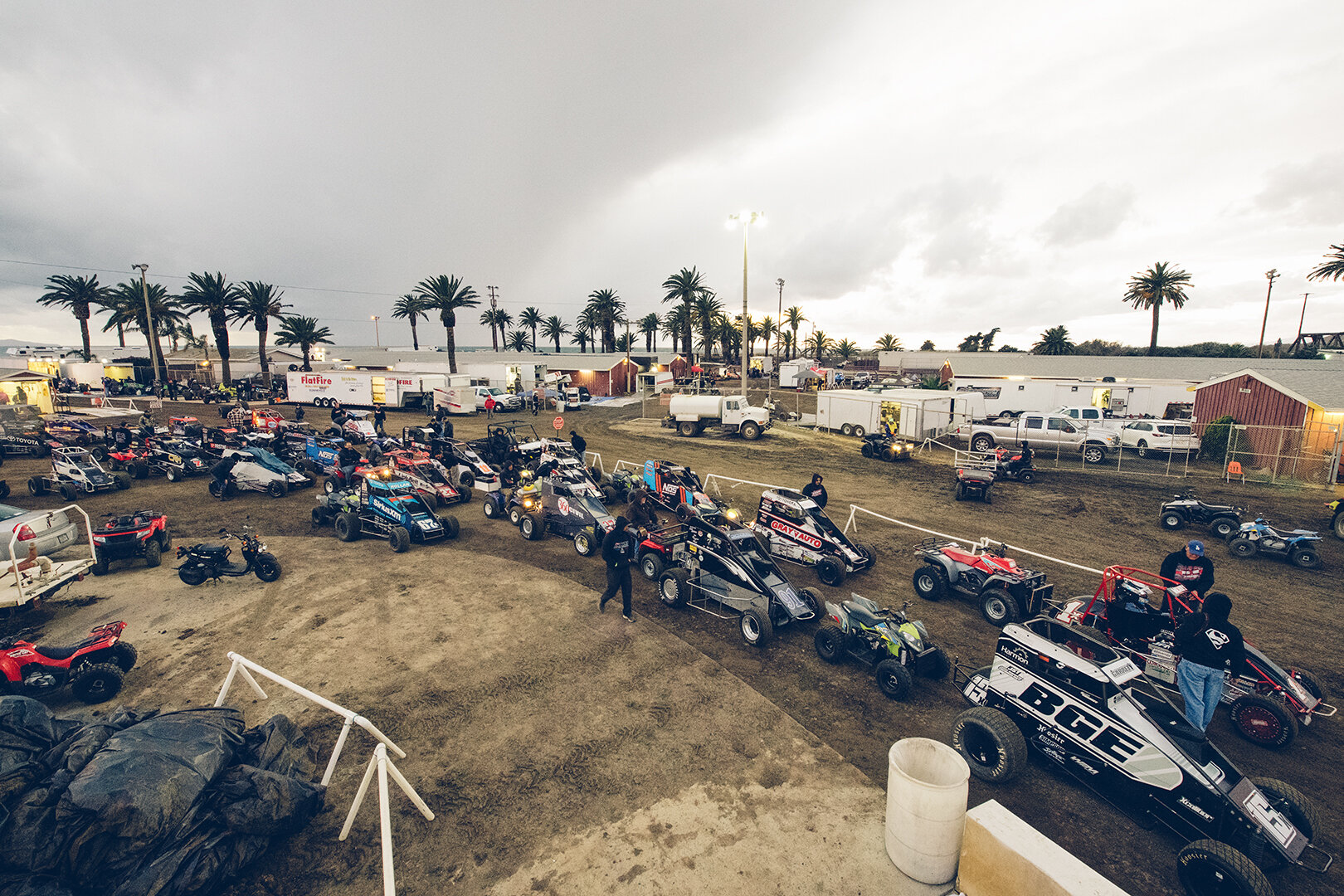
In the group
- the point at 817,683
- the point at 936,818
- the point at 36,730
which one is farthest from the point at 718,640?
the point at 36,730

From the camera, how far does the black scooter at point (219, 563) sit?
33.7 ft

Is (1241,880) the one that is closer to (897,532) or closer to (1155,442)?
(897,532)

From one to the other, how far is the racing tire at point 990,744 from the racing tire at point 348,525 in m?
13.4

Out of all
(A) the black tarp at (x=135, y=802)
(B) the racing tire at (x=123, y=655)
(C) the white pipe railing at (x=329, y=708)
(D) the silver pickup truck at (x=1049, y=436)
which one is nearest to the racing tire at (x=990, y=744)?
(C) the white pipe railing at (x=329, y=708)

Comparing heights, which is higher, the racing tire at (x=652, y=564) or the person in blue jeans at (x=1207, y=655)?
the person in blue jeans at (x=1207, y=655)

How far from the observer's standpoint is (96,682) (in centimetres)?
680

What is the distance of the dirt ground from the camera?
16.0ft

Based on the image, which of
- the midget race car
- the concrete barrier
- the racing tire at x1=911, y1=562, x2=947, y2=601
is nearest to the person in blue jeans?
Result: the midget race car

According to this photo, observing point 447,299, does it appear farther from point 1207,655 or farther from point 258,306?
point 1207,655

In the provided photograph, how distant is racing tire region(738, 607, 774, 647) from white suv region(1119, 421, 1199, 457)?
76.4 ft

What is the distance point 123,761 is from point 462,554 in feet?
26.9

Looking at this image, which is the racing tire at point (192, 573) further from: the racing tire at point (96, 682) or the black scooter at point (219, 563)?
the racing tire at point (96, 682)

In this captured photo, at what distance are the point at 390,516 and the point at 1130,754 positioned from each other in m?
14.4

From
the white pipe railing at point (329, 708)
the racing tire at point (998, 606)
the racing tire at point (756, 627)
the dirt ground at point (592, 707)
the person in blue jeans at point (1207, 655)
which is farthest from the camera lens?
the racing tire at point (998, 606)
